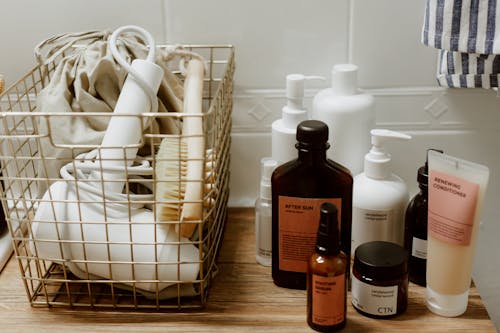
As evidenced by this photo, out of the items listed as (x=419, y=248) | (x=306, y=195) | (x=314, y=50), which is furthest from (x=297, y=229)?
(x=314, y=50)

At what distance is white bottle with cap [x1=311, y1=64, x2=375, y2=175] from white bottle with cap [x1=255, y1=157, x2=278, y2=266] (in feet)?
0.29

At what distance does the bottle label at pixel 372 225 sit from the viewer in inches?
30.5

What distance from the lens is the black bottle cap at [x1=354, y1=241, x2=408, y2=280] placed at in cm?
69

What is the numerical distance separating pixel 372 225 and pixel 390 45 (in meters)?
0.28

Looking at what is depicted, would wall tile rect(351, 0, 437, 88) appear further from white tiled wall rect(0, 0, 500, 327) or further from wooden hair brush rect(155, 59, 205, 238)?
wooden hair brush rect(155, 59, 205, 238)

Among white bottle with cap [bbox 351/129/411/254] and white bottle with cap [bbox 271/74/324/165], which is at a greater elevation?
white bottle with cap [bbox 271/74/324/165]

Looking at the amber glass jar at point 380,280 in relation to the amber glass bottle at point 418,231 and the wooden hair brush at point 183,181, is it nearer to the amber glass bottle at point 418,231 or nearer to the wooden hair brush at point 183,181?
the amber glass bottle at point 418,231

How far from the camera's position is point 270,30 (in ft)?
2.99

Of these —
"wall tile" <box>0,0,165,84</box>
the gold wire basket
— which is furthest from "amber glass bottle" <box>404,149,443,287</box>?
"wall tile" <box>0,0,165,84</box>

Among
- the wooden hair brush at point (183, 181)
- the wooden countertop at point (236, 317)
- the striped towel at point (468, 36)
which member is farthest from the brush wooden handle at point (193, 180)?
the striped towel at point (468, 36)

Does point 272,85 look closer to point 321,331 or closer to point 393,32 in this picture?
point 393,32

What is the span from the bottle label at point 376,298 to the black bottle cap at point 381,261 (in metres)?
0.02

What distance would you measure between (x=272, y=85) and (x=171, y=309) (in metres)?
0.36

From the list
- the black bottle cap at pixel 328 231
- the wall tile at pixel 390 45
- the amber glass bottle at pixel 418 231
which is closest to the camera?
the black bottle cap at pixel 328 231
